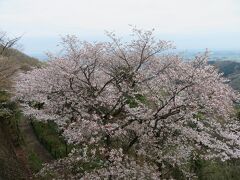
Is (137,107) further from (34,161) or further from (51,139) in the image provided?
(51,139)

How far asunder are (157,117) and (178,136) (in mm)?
1960

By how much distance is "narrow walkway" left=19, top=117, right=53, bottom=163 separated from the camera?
85.3 ft

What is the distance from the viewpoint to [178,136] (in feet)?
58.1

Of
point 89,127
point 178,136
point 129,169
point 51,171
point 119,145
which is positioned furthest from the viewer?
point 51,171

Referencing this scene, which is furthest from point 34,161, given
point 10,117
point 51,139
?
point 10,117

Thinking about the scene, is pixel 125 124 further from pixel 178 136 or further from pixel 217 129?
pixel 217 129

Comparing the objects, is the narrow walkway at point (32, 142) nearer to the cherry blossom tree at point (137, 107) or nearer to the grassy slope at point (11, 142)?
the grassy slope at point (11, 142)

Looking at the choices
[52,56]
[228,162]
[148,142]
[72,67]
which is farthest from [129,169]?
[228,162]

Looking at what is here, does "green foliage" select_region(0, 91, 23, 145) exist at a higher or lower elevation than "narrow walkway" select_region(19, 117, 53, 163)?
higher

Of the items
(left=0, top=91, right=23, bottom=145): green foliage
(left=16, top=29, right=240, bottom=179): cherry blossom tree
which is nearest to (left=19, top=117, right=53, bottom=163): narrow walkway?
(left=0, top=91, right=23, bottom=145): green foliage

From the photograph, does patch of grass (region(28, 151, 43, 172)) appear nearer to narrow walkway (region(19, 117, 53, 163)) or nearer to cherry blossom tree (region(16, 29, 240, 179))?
narrow walkway (region(19, 117, 53, 163))

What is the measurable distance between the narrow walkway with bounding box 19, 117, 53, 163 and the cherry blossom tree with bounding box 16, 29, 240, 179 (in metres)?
5.03

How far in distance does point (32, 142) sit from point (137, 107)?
11.6 metres

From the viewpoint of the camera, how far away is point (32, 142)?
2741cm
